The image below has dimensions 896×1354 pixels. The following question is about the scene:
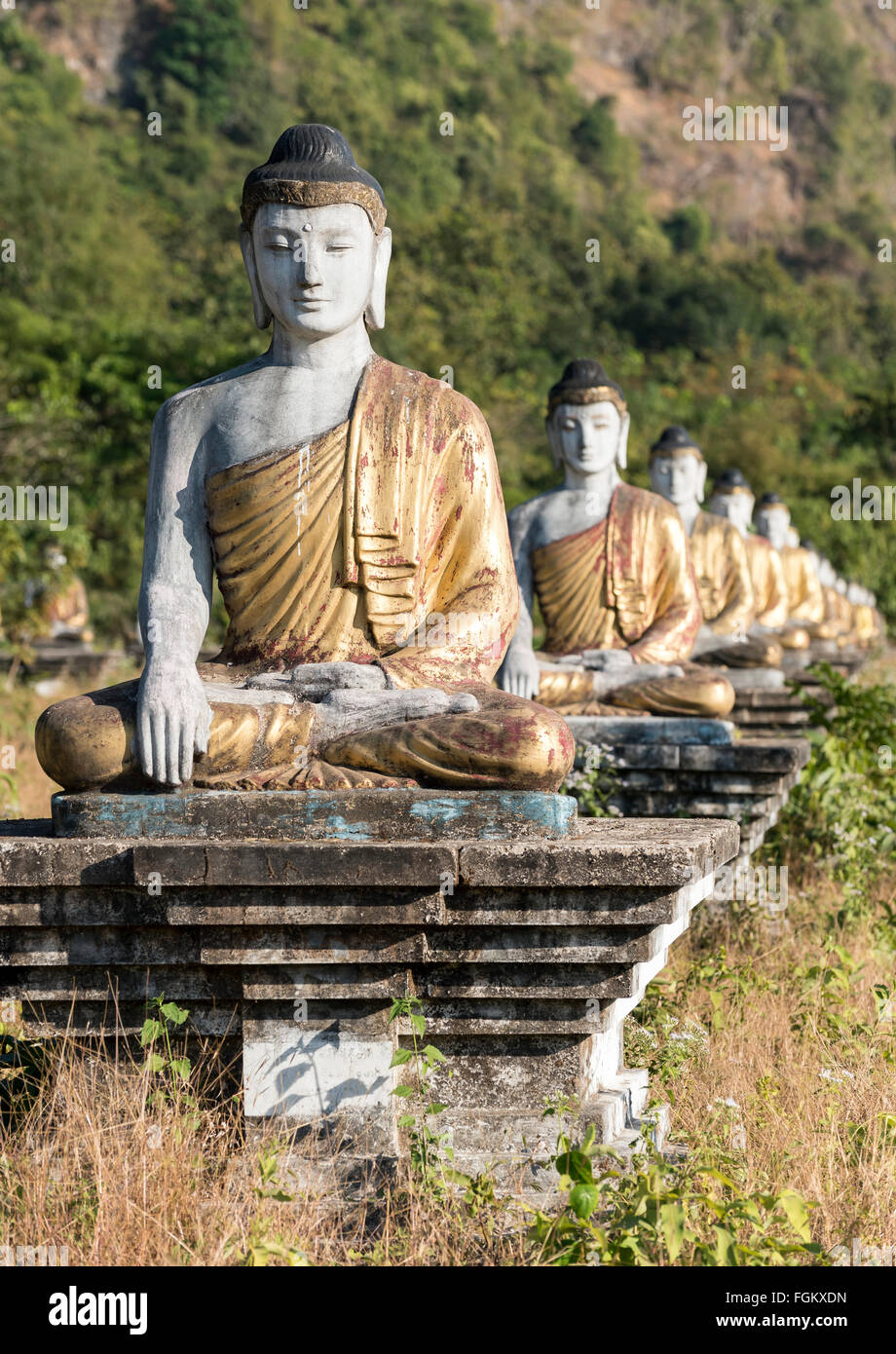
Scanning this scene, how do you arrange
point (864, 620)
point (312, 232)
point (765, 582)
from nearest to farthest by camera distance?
point (312, 232) → point (765, 582) → point (864, 620)

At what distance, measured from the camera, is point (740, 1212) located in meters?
3.29

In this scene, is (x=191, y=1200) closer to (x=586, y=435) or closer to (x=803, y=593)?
(x=586, y=435)

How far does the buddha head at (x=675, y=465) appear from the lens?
36.1 feet

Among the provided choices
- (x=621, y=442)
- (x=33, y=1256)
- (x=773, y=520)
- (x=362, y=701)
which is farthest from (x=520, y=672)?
(x=773, y=520)

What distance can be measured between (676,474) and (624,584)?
3.47m

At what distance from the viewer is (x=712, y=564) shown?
12.4m

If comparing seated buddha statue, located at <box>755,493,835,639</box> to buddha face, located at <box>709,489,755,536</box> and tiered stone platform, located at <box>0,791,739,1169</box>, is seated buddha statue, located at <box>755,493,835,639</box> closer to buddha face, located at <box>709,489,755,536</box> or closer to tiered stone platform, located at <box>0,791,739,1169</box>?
buddha face, located at <box>709,489,755,536</box>

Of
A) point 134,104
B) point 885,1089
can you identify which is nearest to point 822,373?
point 134,104

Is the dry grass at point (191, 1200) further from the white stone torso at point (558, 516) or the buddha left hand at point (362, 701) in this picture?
the white stone torso at point (558, 516)

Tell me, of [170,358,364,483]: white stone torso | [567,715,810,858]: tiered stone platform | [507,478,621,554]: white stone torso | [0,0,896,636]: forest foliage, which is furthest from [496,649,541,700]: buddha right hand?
[0,0,896,636]: forest foliage

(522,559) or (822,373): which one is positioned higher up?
(822,373)

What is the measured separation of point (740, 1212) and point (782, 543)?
16514mm

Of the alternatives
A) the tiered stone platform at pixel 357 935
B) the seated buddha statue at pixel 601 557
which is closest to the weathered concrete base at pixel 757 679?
the seated buddha statue at pixel 601 557

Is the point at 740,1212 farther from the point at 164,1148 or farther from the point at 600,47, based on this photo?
the point at 600,47
